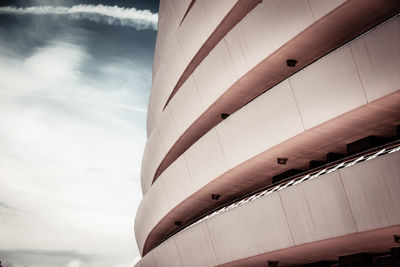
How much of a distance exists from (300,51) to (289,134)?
10.3 ft

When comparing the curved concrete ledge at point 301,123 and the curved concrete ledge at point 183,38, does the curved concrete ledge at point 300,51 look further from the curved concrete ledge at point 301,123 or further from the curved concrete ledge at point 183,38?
the curved concrete ledge at point 183,38

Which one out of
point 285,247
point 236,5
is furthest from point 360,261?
point 236,5

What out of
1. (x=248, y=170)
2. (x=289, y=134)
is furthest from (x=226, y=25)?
(x=289, y=134)

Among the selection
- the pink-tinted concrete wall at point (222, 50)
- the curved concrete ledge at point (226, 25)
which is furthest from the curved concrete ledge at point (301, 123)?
the curved concrete ledge at point (226, 25)

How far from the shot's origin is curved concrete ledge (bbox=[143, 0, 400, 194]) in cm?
1202

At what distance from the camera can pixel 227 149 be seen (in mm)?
15359

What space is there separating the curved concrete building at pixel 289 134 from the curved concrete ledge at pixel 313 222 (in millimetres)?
33

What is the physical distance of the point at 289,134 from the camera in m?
12.7

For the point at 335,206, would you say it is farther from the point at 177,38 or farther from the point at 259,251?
the point at 177,38

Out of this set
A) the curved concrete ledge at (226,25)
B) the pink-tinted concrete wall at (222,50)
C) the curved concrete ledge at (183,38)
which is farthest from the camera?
the curved concrete ledge at (183,38)

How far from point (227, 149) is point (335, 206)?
5255 millimetres

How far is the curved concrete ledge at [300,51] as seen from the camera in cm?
1202

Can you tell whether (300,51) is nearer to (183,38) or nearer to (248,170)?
(248,170)

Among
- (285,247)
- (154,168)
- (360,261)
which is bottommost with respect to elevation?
(360,261)
